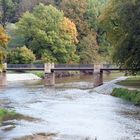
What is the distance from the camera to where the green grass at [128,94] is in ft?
181

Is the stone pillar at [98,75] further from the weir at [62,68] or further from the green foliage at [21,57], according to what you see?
the green foliage at [21,57]

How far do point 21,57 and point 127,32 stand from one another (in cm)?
4777

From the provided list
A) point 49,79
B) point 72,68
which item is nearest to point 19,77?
point 49,79

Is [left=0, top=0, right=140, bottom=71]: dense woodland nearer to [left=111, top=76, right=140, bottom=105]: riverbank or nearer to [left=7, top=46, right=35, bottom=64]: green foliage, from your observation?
[left=7, top=46, right=35, bottom=64]: green foliage

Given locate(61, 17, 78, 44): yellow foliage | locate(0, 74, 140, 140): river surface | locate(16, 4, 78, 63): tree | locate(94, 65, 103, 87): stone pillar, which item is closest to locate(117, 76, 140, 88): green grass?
locate(0, 74, 140, 140): river surface

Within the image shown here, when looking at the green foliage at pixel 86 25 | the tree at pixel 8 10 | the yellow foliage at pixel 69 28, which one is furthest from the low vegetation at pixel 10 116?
the tree at pixel 8 10

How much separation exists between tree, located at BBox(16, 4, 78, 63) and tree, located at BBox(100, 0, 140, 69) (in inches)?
1742

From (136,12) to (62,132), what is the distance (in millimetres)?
23618

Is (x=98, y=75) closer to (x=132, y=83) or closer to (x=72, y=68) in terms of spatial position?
(x=72, y=68)

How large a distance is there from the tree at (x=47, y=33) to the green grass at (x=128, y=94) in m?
46.3

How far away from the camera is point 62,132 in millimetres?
37031

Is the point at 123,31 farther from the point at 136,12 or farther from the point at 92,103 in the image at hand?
the point at 92,103

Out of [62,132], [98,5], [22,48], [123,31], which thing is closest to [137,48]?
[123,31]

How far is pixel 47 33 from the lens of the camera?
110 metres
